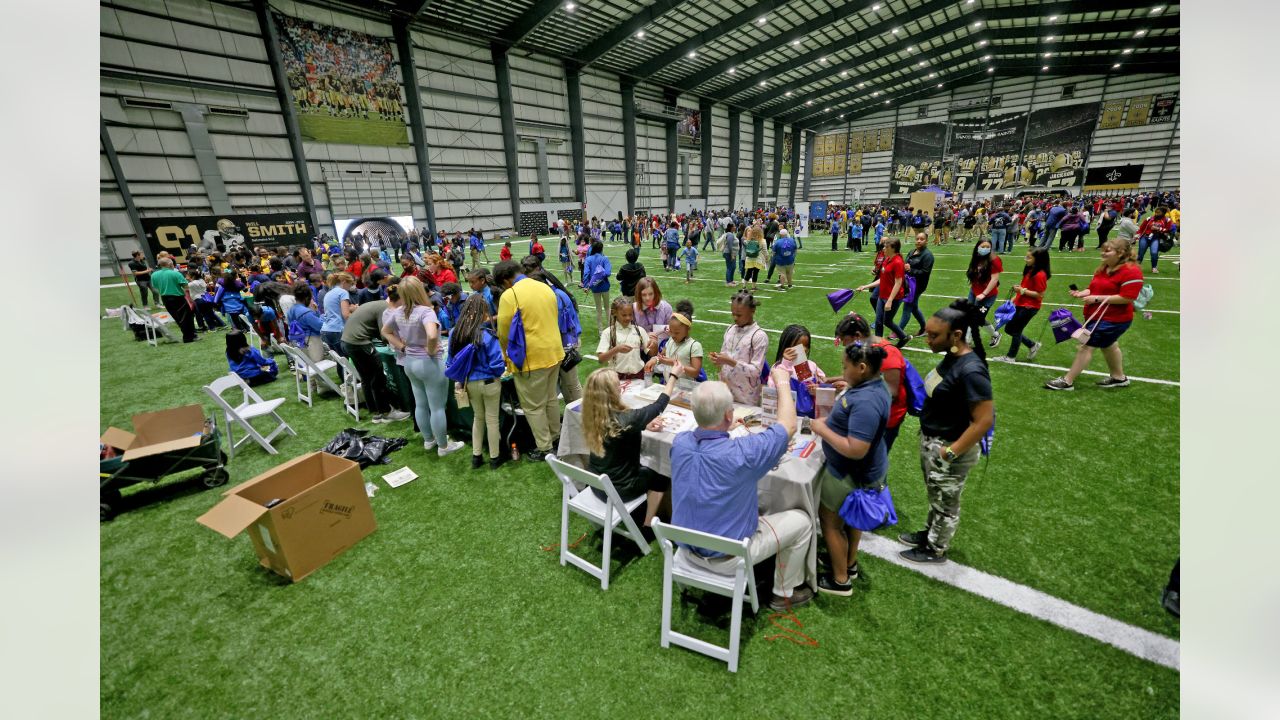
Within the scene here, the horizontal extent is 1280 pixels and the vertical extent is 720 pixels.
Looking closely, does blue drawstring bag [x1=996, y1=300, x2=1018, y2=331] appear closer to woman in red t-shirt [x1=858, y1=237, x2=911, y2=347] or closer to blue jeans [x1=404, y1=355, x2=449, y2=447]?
woman in red t-shirt [x1=858, y1=237, x2=911, y2=347]

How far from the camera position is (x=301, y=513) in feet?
13.0

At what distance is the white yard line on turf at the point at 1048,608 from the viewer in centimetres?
314

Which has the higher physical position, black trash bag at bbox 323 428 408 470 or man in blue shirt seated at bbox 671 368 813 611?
man in blue shirt seated at bbox 671 368 813 611

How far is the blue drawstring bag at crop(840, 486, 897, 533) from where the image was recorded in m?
3.21

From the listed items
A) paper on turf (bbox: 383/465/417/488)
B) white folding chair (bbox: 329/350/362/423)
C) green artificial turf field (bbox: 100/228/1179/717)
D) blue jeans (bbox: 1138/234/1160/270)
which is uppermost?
blue jeans (bbox: 1138/234/1160/270)

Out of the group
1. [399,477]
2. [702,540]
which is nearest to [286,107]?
[399,477]

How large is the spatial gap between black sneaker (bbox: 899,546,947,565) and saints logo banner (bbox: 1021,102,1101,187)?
4767cm

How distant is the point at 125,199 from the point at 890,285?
25.6 metres

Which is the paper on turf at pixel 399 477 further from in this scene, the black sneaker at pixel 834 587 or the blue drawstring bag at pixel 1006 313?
the blue drawstring bag at pixel 1006 313

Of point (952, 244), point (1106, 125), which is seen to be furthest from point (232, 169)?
point (1106, 125)

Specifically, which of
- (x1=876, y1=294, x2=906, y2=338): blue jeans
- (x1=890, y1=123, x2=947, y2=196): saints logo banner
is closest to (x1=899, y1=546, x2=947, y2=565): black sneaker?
(x1=876, y1=294, x2=906, y2=338): blue jeans

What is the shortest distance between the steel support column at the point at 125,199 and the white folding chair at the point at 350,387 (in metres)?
18.6

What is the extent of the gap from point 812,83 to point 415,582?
41.5 meters

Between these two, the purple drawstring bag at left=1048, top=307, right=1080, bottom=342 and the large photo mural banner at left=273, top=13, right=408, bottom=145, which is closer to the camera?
the purple drawstring bag at left=1048, top=307, right=1080, bottom=342
